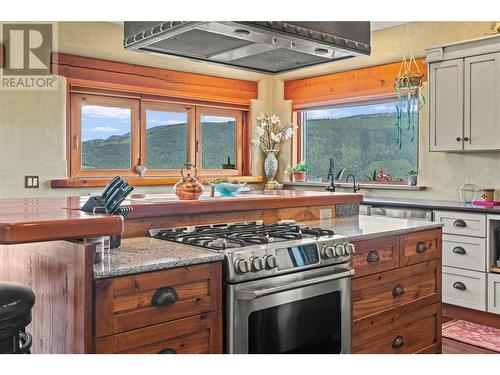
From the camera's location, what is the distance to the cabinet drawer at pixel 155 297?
5.60 ft

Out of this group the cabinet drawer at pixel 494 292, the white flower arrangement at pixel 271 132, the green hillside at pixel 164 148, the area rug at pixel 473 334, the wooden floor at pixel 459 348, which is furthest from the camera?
the white flower arrangement at pixel 271 132

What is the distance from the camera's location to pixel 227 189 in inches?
124

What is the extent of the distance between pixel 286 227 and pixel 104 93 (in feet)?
10.2

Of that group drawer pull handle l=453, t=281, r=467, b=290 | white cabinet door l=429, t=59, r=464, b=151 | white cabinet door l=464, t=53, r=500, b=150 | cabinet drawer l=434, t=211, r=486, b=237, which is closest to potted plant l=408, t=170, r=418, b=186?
white cabinet door l=429, t=59, r=464, b=151

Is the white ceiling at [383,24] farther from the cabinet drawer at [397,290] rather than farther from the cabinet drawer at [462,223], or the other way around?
the cabinet drawer at [397,290]

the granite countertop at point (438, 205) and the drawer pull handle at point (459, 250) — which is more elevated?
the granite countertop at point (438, 205)

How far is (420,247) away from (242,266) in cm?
139

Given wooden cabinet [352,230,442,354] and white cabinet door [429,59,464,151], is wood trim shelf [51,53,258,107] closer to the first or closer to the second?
white cabinet door [429,59,464,151]

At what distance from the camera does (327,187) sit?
5.62 meters

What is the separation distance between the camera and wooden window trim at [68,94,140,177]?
493 cm

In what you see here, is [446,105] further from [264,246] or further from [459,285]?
[264,246]

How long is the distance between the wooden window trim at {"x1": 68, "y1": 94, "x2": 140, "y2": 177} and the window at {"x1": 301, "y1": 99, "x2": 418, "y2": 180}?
2169mm

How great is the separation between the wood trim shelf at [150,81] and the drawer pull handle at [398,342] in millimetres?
3681

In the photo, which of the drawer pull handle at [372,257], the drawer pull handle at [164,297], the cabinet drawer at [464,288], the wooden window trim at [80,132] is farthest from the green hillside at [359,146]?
the drawer pull handle at [164,297]
